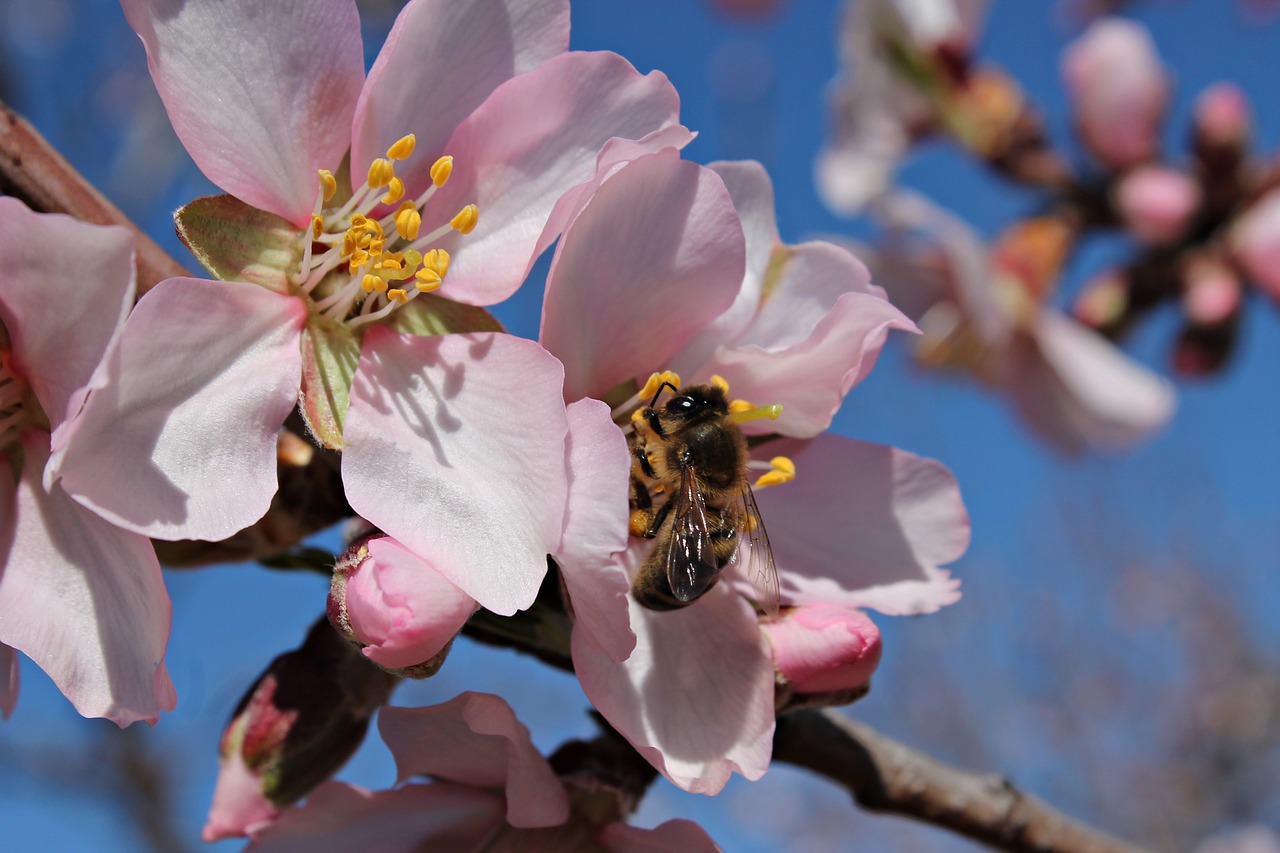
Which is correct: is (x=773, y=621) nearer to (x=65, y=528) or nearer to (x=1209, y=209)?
(x=65, y=528)

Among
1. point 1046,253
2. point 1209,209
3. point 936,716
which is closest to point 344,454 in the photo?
point 1046,253

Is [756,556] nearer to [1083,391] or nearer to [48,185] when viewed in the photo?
[48,185]

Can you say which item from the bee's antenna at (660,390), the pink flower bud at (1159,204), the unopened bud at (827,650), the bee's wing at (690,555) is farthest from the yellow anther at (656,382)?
the pink flower bud at (1159,204)

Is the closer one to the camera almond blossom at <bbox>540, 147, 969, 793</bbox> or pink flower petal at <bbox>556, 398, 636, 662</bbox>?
pink flower petal at <bbox>556, 398, 636, 662</bbox>

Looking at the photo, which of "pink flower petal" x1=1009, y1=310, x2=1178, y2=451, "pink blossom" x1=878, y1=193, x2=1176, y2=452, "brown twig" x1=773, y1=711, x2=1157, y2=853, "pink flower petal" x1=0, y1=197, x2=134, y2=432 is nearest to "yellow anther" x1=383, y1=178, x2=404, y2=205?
"pink flower petal" x1=0, y1=197, x2=134, y2=432

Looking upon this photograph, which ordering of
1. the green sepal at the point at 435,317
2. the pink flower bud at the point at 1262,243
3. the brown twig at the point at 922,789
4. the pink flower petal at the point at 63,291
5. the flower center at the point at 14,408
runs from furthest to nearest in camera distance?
the pink flower bud at the point at 1262,243
the brown twig at the point at 922,789
the green sepal at the point at 435,317
the flower center at the point at 14,408
the pink flower petal at the point at 63,291

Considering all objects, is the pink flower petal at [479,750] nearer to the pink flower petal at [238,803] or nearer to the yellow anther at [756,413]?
the pink flower petal at [238,803]

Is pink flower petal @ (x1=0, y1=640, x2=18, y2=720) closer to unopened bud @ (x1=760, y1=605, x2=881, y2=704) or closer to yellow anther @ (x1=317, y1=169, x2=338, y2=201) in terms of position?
yellow anther @ (x1=317, y1=169, x2=338, y2=201)

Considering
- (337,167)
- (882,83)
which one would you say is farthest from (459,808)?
(882,83)
